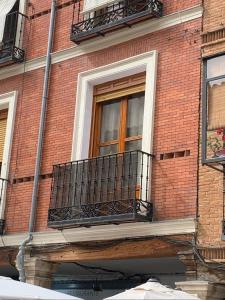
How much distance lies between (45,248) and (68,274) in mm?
2786

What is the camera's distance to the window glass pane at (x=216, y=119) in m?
9.59

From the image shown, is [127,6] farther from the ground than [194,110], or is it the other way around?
[127,6]

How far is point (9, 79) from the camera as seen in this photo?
1388 cm

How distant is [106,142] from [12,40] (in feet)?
11.1

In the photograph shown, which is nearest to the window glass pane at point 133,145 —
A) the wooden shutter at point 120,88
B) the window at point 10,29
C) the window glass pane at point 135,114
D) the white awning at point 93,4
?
the window glass pane at point 135,114

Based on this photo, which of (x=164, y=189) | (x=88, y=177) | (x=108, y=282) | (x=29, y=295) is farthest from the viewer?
(x=108, y=282)

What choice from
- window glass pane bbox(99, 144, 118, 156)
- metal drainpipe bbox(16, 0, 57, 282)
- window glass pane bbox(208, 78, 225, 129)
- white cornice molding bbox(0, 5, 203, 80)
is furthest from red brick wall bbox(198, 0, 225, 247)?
metal drainpipe bbox(16, 0, 57, 282)

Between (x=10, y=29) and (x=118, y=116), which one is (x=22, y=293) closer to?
(x=118, y=116)

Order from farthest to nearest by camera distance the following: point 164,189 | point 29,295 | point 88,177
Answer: point 88,177 < point 164,189 < point 29,295

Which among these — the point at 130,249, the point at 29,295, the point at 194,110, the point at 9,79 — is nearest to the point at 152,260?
the point at 130,249

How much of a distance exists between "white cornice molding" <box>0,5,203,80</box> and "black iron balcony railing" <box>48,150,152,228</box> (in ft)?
7.66

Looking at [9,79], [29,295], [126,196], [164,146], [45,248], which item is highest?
[9,79]

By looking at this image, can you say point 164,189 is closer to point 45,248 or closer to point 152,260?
point 152,260

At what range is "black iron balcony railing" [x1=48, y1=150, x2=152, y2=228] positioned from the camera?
10578 millimetres
